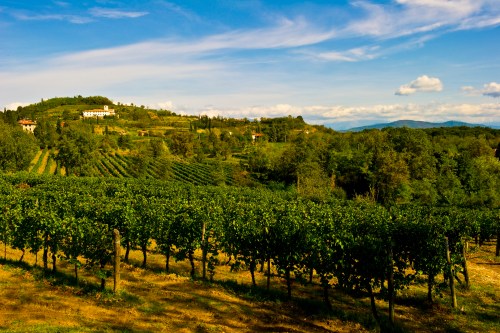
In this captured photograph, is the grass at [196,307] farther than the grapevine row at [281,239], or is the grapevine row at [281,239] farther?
the grapevine row at [281,239]

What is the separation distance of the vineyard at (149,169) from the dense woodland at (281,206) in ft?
3.26

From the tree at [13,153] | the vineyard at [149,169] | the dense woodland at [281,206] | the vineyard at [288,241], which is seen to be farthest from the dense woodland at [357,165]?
the vineyard at [288,241]

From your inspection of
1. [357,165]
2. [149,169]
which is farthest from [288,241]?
[149,169]

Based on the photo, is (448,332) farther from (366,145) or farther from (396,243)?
(366,145)

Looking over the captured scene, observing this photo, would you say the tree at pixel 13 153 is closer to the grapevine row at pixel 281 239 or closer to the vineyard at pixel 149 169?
the vineyard at pixel 149 169

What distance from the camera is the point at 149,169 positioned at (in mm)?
88625

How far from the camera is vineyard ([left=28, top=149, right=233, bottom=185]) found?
253ft

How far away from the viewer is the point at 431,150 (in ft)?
244

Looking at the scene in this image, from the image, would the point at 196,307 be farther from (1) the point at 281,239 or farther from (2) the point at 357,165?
(2) the point at 357,165

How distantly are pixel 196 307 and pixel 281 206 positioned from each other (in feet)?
31.4

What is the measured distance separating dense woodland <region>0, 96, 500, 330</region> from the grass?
873 millimetres

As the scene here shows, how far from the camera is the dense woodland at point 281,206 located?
13445 millimetres

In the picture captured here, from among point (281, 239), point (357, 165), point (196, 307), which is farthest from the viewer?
point (357, 165)

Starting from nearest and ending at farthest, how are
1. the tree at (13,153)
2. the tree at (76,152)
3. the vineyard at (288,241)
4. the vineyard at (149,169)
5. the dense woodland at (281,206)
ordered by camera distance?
the vineyard at (288,241) < the dense woodland at (281,206) < the tree at (13,153) < the tree at (76,152) < the vineyard at (149,169)
